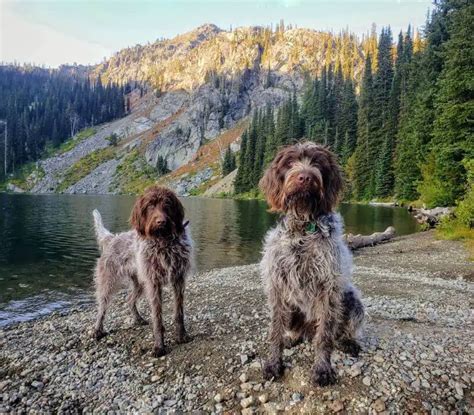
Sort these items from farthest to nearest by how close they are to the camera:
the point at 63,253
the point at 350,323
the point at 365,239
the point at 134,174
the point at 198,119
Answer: the point at 198,119 < the point at 134,174 < the point at 365,239 < the point at 63,253 < the point at 350,323

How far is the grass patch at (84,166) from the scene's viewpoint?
13050cm

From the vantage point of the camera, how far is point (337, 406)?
178 inches

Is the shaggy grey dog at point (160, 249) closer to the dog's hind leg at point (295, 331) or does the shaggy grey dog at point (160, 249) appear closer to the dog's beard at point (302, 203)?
the dog's hind leg at point (295, 331)

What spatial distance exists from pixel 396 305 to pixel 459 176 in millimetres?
22188

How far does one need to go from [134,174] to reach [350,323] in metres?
130

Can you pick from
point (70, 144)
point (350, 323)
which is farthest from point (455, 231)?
point (70, 144)

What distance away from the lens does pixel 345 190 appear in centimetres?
510

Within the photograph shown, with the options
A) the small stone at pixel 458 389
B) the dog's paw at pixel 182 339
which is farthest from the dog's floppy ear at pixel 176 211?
the small stone at pixel 458 389

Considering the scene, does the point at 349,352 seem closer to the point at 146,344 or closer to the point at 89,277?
the point at 146,344

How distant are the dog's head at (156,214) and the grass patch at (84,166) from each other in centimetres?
13280

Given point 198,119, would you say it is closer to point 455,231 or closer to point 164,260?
point 455,231

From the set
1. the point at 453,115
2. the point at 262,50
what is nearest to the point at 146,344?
the point at 453,115

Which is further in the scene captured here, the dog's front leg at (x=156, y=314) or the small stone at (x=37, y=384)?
the dog's front leg at (x=156, y=314)

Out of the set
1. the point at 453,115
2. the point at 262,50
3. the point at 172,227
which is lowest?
the point at 172,227
